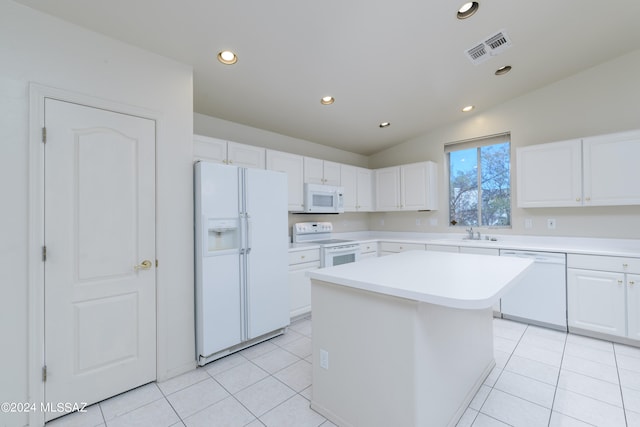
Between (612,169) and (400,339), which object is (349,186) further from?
(400,339)

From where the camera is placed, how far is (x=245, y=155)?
10.5 feet

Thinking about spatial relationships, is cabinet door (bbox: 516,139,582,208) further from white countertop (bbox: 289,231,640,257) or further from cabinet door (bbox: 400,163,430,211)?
cabinet door (bbox: 400,163,430,211)

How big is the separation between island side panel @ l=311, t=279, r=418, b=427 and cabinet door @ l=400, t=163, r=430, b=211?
309 cm

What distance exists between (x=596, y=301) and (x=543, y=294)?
411 millimetres

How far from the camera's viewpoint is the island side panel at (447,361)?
54.1 inches

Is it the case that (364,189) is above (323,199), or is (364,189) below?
above

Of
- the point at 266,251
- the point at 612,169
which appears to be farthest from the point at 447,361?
the point at 612,169

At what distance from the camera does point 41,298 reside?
5.66 feet

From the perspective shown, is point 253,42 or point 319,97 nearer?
point 253,42

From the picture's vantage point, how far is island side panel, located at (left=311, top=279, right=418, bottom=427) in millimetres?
1366

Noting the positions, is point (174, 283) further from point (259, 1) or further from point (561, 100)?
point (561, 100)

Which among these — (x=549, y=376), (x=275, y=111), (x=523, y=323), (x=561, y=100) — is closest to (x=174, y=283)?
(x=275, y=111)

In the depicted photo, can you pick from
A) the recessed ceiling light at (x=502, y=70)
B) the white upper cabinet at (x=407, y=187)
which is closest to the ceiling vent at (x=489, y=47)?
the recessed ceiling light at (x=502, y=70)

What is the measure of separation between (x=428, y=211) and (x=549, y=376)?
275 centimetres
